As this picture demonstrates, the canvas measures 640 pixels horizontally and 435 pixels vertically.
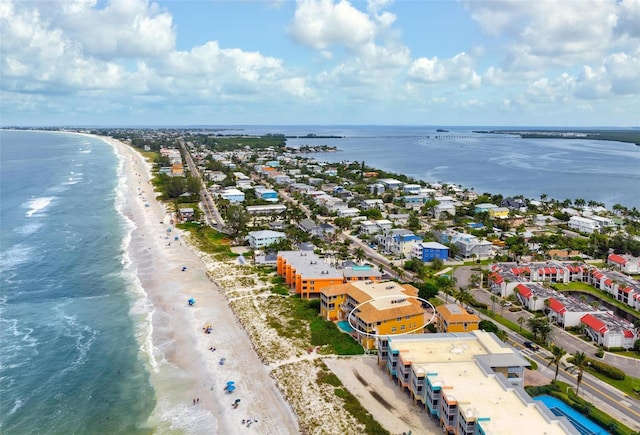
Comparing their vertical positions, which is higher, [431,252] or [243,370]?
[431,252]

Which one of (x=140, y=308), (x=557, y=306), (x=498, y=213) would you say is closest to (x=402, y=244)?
(x=557, y=306)

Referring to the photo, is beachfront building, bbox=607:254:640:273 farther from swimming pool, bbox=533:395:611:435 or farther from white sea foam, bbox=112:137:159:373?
white sea foam, bbox=112:137:159:373

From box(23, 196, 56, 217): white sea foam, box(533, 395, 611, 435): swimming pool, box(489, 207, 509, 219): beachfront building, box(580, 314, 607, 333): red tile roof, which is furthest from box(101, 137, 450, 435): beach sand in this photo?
box(489, 207, 509, 219): beachfront building

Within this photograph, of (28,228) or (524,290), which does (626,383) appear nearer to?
(524,290)

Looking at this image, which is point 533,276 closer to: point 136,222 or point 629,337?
point 629,337

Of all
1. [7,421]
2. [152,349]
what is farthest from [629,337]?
[7,421]
